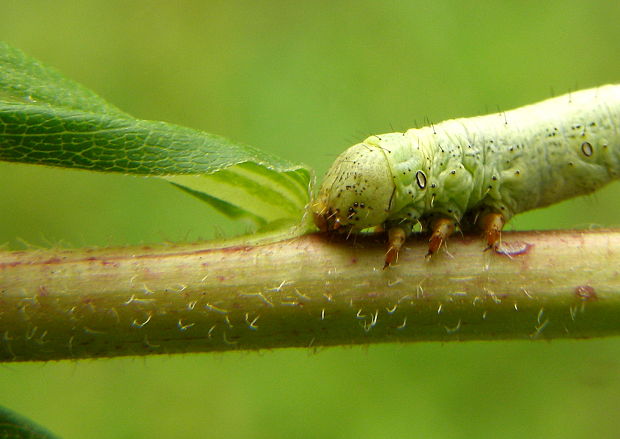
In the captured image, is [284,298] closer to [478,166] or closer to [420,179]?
[420,179]

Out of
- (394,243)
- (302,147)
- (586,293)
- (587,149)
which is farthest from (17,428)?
(302,147)

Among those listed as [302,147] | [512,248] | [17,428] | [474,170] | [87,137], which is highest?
[87,137]

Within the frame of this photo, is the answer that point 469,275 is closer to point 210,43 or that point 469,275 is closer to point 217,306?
point 217,306

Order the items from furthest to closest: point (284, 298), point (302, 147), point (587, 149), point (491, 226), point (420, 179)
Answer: point (302, 147) → point (587, 149) → point (420, 179) → point (491, 226) → point (284, 298)

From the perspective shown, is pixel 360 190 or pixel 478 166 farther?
pixel 478 166

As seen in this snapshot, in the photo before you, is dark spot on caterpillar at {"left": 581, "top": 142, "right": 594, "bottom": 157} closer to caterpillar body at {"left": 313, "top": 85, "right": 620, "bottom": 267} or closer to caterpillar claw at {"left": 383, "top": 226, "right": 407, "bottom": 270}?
caterpillar body at {"left": 313, "top": 85, "right": 620, "bottom": 267}

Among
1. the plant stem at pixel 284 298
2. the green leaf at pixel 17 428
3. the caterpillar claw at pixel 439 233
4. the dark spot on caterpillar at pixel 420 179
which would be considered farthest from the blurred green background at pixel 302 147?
the green leaf at pixel 17 428

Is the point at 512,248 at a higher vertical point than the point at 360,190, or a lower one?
lower
